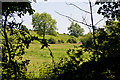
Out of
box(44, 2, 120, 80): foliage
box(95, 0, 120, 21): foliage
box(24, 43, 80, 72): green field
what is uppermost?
box(95, 0, 120, 21): foliage

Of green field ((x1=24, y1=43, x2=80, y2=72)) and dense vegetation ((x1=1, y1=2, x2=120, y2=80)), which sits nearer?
dense vegetation ((x1=1, y1=2, x2=120, y2=80))

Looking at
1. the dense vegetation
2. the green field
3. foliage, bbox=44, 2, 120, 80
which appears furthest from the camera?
the green field

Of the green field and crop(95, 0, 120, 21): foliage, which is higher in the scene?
crop(95, 0, 120, 21): foliage

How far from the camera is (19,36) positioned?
3.49 metres

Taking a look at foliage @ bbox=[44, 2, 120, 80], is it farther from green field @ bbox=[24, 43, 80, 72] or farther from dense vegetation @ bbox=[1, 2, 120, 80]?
green field @ bbox=[24, 43, 80, 72]

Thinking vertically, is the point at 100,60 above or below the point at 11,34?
below

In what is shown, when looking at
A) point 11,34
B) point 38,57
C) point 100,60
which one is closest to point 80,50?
point 100,60

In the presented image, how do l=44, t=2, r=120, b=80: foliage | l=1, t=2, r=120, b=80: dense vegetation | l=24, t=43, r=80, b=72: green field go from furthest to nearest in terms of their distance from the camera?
l=24, t=43, r=80, b=72: green field, l=1, t=2, r=120, b=80: dense vegetation, l=44, t=2, r=120, b=80: foliage

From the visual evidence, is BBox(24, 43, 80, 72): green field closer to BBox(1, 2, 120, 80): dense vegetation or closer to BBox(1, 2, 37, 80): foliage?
BBox(1, 2, 120, 80): dense vegetation

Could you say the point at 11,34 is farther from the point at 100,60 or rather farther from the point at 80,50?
the point at 100,60

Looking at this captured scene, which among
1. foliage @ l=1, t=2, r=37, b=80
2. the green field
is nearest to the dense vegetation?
foliage @ l=1, t=2, r=37, b=80

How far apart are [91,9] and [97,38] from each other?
81 cm

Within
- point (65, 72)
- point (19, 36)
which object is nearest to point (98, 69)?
point (65, 72)

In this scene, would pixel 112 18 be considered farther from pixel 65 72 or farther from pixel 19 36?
pixel 19 36
